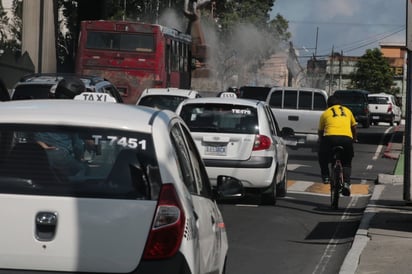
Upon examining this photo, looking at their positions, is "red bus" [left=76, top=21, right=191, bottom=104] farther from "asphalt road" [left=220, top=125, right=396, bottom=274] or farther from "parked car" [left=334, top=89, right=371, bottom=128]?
"parked car" [left=334, top=89, right=371, bottom=128]

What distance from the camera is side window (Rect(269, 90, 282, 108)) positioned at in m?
27.0

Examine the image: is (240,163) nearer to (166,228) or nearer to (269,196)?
(269,196)

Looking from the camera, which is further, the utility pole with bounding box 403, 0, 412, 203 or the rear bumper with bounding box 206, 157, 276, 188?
the rear bumper with bounding box 206, 157, 276, 188

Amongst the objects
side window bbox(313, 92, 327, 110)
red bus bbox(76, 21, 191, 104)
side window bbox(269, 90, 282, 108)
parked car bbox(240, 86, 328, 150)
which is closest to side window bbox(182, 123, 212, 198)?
parked car bbox(240, 86, 328, 150)

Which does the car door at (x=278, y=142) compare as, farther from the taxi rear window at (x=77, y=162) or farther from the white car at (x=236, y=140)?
→ the taxi rear window at (x=77, y=162)

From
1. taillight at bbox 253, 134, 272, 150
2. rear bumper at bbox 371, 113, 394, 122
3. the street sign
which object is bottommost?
rear bumper at bbox 371, 113, 394, 122

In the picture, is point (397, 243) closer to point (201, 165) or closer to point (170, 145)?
point (201, 165)

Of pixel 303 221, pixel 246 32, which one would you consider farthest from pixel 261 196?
pixel 246 32

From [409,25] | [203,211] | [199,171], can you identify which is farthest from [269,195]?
[203,211]

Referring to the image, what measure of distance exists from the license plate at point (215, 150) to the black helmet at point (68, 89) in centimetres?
257

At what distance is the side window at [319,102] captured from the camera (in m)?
26.3

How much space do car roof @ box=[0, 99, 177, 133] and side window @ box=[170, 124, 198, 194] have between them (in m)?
0.14

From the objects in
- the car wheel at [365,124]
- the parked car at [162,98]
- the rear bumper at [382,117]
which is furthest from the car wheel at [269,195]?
the rear bumper at [382,117]

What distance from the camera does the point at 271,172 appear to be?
1452cm
